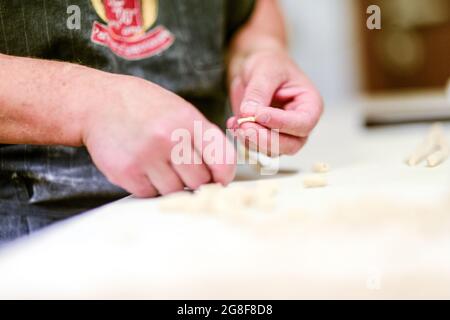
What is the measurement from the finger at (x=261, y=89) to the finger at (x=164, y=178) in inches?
4.0

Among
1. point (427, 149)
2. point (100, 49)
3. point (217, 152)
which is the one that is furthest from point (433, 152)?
point (100, 49)

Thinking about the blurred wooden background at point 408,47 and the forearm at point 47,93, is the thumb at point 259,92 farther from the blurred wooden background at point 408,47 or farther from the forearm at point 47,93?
the blurred wooden background at point 408,47

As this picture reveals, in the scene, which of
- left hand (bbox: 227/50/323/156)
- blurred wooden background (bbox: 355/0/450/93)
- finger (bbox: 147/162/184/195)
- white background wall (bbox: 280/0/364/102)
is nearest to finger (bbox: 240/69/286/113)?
left hand (bbox: 227/50/323/156)

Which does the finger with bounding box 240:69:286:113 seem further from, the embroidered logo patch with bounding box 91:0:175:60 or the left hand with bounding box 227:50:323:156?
the embroidered logo patch with bounding box 91:0:175:60

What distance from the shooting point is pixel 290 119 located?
0.53 m

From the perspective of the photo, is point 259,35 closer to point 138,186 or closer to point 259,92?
point 259,92

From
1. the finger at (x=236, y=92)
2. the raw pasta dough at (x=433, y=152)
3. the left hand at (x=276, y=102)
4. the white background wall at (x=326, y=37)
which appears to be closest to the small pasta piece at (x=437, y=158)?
the raw pasta dough at (x=433, y=152)

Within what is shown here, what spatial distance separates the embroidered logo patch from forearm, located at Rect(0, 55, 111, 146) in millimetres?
38

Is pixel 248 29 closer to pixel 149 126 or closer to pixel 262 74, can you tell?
pixel 262 74

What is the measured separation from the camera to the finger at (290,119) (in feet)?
1.68

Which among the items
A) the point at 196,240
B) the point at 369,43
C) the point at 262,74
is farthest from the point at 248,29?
the point at 369,43

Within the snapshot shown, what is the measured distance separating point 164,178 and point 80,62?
13cm

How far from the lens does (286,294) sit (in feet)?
1.13

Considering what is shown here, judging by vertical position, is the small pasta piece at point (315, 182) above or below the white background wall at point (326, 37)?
below
